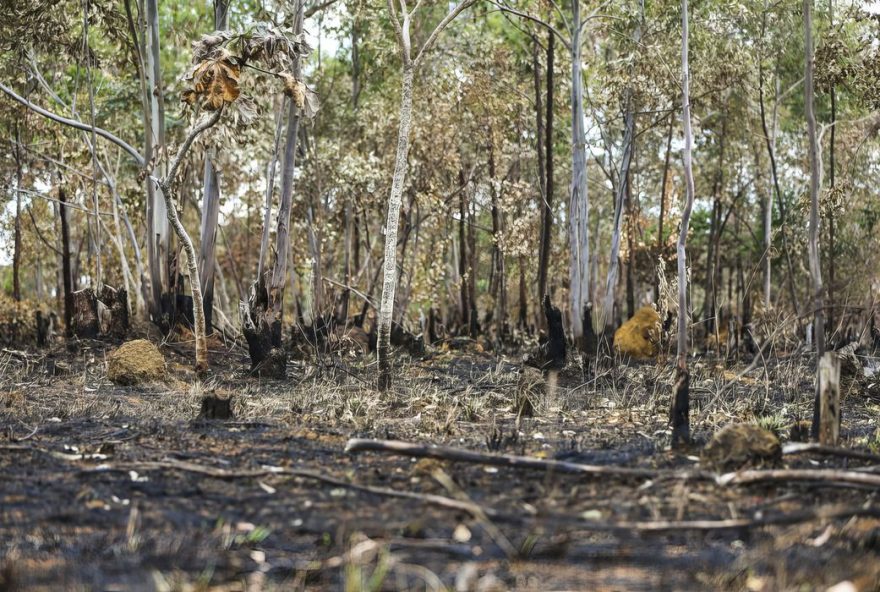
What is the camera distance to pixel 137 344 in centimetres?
1026

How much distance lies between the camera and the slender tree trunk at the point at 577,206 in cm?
1548

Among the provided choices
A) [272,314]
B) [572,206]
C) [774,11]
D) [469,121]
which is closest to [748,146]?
[774,11]

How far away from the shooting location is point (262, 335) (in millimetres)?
11281

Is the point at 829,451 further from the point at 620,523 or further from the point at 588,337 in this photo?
the point at 588,337

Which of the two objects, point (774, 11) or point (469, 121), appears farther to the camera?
point (469, 121)

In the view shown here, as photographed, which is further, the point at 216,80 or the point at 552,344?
the point at 552,344

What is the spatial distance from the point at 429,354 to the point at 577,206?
3.55 meters

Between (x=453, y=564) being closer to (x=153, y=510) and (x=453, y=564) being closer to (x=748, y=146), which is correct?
(x=153, y=510)

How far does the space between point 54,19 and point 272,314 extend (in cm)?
701

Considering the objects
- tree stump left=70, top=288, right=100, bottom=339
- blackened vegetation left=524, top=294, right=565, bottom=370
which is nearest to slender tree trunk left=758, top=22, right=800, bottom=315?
blackened vegetation left=524, top=294, right=565, bottom=370

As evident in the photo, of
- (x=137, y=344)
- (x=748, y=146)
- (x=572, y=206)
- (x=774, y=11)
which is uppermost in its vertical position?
(x=774, y=11)

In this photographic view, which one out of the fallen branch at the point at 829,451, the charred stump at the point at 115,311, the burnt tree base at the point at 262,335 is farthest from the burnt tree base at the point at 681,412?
the charred stump at the point at 115,311

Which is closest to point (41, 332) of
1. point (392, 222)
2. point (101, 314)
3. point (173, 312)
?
point (101, 314)

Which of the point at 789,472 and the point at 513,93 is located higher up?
the point at 513,93
